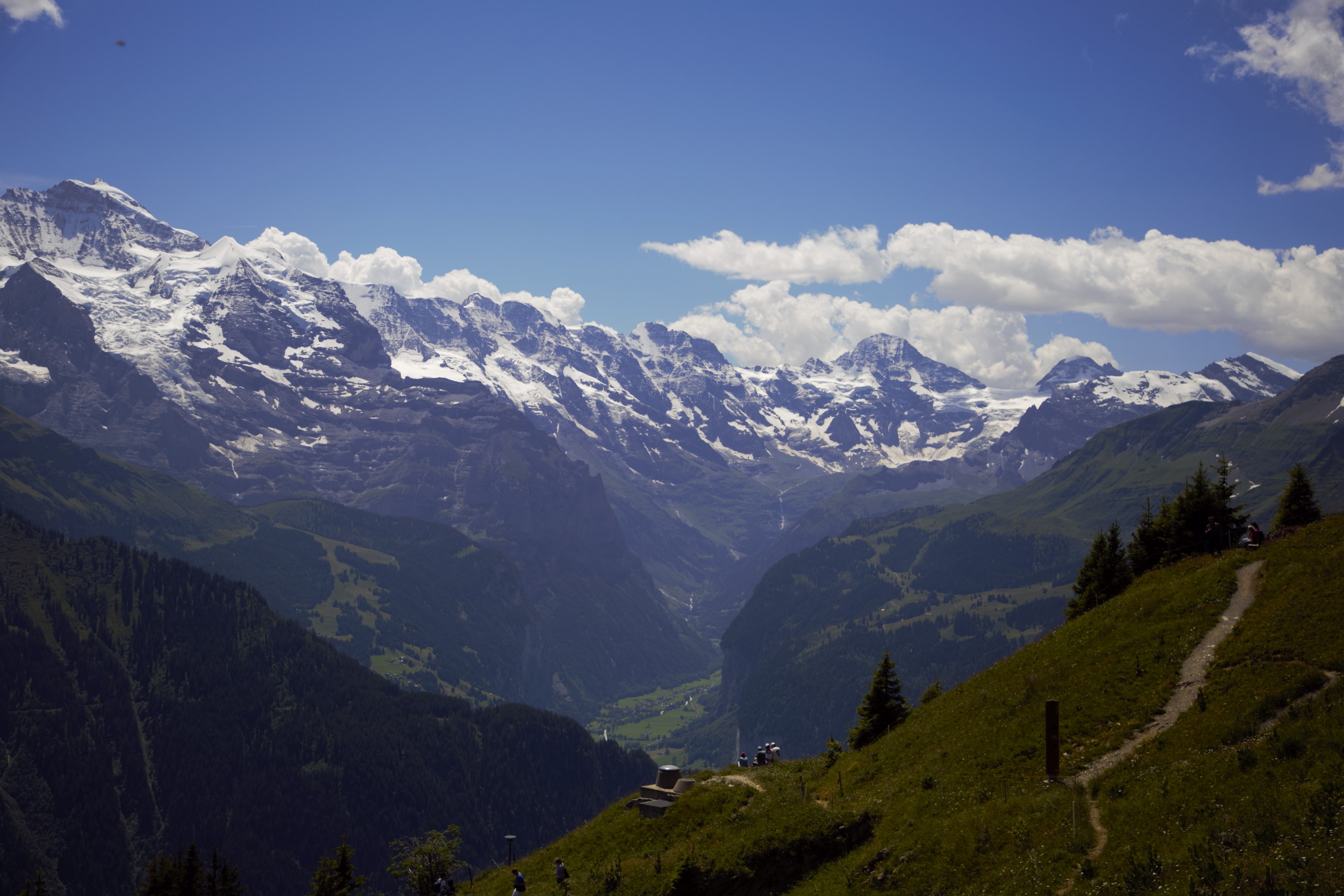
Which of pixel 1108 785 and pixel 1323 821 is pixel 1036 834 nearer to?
pixel 1108 785

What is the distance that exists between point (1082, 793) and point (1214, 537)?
31.5 meters

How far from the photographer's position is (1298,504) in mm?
67250

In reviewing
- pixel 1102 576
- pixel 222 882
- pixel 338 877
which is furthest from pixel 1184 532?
pixel 222 882

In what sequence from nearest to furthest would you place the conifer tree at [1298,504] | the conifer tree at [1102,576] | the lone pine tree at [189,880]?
the conifer tree at [1298,504] < the conifer tree at [1102,576] < the lone pine tree at [189,880]

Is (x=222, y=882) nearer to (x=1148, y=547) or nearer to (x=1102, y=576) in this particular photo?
(x=1102, y=576)

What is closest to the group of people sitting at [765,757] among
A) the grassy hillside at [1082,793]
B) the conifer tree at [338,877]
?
the grassy hillside at [1082,793]

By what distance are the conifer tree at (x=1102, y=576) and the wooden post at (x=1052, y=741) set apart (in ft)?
92.6

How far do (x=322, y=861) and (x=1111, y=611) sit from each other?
6671 centimetres

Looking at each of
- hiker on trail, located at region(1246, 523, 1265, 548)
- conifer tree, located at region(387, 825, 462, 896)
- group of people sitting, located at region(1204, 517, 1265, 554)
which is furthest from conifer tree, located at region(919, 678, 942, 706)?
conifer tree, located at region(387, 825, 462, 896)

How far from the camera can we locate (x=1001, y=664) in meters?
61.1

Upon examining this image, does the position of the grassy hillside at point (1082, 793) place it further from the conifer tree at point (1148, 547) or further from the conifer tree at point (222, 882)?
the conifer tree at point (222, 882)

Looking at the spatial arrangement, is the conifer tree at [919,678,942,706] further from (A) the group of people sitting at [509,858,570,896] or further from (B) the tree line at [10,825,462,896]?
(B) the tree line at [10,825,462,896]

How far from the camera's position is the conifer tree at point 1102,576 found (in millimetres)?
69688

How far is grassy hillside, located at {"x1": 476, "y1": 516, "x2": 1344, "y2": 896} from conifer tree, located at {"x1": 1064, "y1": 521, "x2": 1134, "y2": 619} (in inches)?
304
